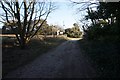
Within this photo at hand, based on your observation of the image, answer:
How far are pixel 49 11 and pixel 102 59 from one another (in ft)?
56.4

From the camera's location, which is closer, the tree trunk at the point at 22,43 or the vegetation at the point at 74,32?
the tree trunk at the point at 22,43

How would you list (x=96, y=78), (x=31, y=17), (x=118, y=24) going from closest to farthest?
(x=96, y=78), (x=118, y=24), (x=31, y=17)

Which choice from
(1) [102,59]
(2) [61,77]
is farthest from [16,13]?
(2) [61,77]

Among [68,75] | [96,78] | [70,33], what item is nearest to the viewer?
[96,78]

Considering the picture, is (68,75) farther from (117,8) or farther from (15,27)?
(15,27)

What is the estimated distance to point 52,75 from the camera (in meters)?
11.9

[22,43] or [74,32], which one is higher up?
[74,32]

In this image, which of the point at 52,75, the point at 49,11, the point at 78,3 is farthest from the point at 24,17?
the point at 52,75

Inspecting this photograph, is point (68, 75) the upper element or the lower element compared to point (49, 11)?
lower

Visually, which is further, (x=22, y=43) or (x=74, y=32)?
(x=74, y=32)

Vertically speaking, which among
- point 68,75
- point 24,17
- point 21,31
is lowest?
point 68,75

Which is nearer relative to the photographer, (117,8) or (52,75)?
(52,75)

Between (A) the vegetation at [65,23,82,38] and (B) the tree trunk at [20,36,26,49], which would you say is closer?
(B) the tree trunk at [20,36,26,49]

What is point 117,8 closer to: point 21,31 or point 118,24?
point 118,24
